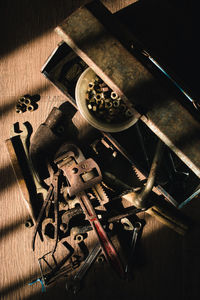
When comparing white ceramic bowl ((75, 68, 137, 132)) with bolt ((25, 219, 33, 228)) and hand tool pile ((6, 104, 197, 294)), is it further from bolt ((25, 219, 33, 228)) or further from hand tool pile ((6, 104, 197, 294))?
bolt ((25, 219, 33, 228))

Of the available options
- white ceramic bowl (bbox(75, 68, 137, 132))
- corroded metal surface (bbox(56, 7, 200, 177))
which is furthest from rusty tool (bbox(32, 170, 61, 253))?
corroded metal surface (bbox(56, 7, 200, 177))

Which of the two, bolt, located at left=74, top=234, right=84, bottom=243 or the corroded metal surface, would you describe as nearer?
the corroded metal surface

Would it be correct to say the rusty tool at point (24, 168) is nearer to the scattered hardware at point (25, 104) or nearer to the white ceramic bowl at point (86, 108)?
the scattered hardware at point (25, 104)

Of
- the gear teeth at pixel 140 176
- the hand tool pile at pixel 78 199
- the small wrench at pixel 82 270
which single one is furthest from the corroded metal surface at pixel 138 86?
the small wrench at pixel 82 270

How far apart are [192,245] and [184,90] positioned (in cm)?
82

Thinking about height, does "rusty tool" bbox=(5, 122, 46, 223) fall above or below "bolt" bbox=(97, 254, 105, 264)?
above

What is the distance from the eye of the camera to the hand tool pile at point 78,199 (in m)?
1.30

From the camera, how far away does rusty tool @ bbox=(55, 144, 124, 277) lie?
4.05ft

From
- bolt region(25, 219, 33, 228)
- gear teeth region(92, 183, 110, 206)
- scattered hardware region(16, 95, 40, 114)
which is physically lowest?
gear teeth region(92, 183, 110, 206)

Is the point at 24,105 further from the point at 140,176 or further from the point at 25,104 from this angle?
the point at 140,176

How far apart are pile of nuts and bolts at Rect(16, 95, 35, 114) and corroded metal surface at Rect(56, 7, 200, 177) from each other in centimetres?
48

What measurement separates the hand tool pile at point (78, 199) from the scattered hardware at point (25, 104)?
116mm

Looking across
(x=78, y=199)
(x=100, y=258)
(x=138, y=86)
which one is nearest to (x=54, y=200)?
(x=78, y=199)

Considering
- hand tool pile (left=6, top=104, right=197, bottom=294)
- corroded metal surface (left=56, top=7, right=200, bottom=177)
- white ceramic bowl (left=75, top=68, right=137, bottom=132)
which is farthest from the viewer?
hand tool pile (left=6, top=104, right=197, bottom=294)
